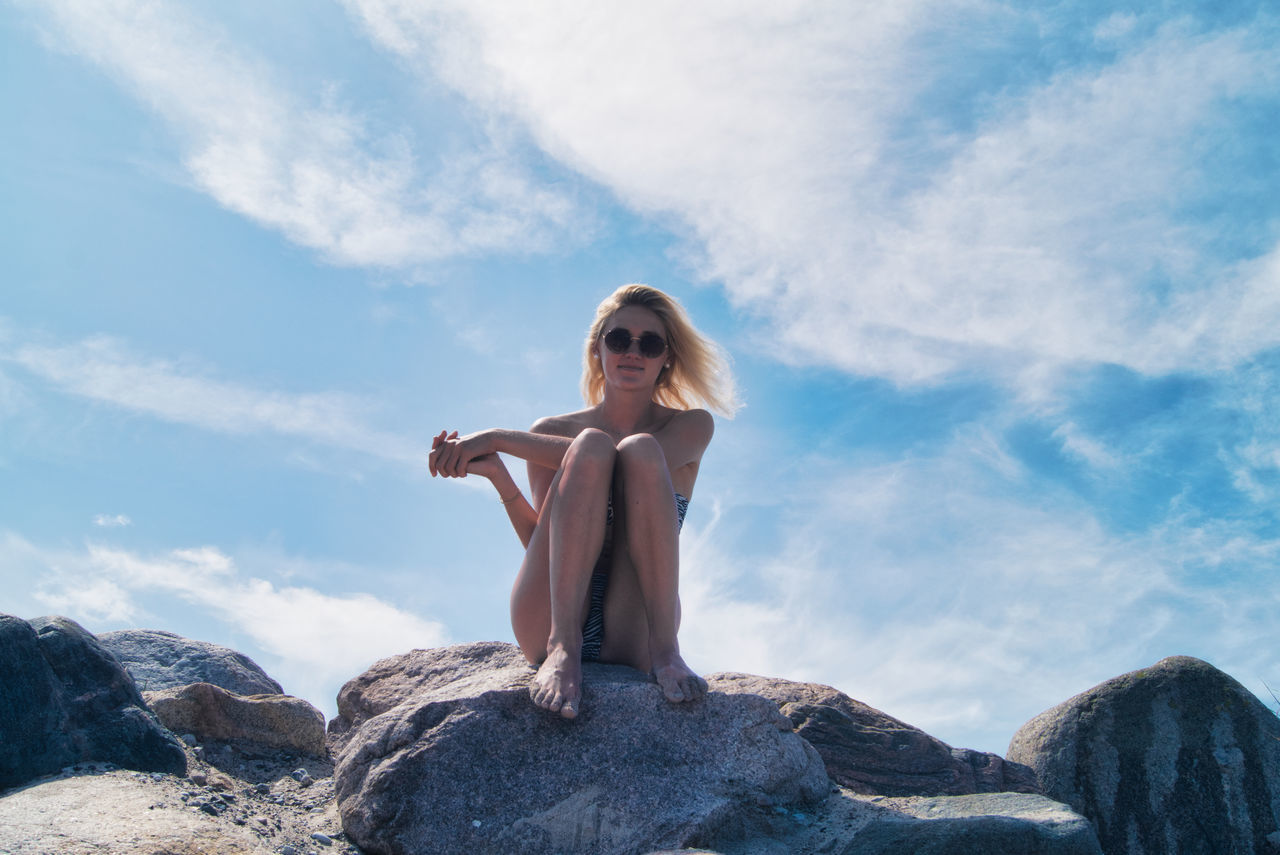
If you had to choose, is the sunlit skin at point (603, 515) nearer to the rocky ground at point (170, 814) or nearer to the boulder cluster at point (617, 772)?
the boulder cluster at point (617, 772)

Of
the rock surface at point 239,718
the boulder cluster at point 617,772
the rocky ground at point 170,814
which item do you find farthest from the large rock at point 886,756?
the rock surface at point 239,718

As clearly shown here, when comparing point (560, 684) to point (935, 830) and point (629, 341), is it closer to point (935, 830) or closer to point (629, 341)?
point (935, 830)

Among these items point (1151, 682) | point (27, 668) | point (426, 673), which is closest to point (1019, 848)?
point (1151, 682)

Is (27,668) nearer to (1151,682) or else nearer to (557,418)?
(557,418)

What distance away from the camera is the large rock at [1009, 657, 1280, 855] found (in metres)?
5.01

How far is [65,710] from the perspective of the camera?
183 inches

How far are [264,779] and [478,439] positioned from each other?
8.05ft

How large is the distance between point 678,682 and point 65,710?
302 centimetres

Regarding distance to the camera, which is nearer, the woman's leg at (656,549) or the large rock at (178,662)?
the woman's leg at (656,549)

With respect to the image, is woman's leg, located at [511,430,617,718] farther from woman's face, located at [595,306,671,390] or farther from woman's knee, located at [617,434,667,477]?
woman's face, located at [595,306,671,390]

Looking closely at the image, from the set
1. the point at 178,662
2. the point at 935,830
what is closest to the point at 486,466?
the point at 935,830

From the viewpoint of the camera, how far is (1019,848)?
371 cm

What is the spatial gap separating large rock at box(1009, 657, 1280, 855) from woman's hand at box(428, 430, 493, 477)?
12.0 ft

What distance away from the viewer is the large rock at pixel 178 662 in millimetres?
7141
